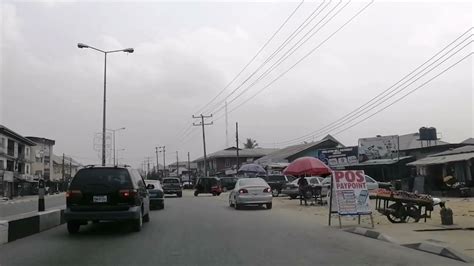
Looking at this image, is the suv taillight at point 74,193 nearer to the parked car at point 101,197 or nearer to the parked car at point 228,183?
the parked car at point 101,197

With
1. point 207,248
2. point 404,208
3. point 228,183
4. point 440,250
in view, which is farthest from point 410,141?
point 207,248

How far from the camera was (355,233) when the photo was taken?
1409 cm

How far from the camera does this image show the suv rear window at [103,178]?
13633 mm

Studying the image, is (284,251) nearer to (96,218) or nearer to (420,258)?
(420,258)

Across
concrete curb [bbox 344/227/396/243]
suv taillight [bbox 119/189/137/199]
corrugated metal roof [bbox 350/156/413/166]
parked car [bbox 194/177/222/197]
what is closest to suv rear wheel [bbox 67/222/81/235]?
suv taillight [bbox 119/189/137/199]

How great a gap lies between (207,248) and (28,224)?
572 cm

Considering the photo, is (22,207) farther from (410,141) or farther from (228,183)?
(410,141)

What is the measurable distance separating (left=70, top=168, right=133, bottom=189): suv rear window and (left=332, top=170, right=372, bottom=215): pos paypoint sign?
241 inches

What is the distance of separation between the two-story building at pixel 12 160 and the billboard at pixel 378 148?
A: 41963 mm

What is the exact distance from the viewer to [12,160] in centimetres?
7731

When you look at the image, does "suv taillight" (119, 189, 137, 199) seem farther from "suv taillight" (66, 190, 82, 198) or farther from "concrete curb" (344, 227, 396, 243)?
"concrete curb" (344, 227, 396, 243)

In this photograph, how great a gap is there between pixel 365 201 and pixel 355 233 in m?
1.92

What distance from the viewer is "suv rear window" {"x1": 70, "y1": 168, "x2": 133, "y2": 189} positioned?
13.6 meters

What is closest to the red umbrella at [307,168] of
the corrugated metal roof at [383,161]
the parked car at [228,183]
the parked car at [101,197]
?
the parked car at [101,197]
